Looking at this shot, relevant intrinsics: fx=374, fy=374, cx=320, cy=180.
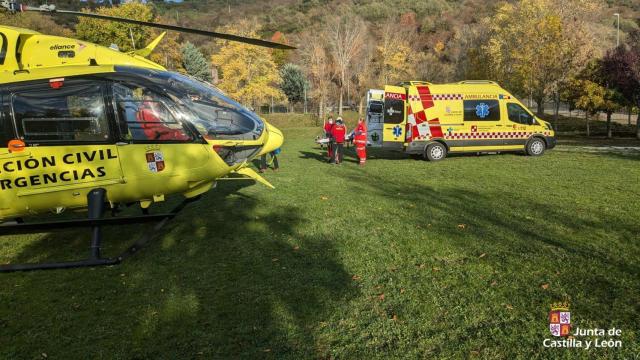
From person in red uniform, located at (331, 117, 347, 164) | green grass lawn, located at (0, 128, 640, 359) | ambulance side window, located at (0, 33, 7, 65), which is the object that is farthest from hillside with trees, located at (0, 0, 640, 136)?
ambulance side window, located at (0, 33, 7, 65)

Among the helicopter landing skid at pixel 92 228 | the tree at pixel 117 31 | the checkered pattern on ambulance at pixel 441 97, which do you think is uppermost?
the tree at pixel 117 31

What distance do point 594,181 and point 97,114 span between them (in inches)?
440

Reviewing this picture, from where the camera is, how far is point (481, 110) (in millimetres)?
14211

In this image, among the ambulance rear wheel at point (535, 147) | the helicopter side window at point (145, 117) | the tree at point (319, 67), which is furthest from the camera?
the tree at point (319, 67)

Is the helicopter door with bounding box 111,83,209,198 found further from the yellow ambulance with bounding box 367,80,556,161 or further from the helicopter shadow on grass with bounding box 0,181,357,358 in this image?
the yellow ambulance with bounding box 367,80,556,161

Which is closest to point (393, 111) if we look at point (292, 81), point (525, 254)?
point (525, 254)

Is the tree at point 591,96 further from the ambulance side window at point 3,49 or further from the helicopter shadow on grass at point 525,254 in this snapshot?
the ambulance side window at point 3,49

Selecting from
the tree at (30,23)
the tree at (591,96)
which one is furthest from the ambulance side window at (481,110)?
the tree at (30,23)

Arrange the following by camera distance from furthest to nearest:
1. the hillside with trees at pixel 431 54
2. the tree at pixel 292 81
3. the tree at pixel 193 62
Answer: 1. the tree at pixel 292 81
2. the tree at pixel 193 62
3. the hillside with trees at pixel 431 54

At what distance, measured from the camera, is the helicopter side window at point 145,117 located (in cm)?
518

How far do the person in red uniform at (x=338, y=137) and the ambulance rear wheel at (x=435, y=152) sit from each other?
327cm

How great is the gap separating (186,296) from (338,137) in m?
10.2

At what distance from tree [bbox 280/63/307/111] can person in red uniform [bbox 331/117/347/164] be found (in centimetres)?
4556

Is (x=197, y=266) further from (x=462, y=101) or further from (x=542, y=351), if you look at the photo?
(x=462, y=101)
